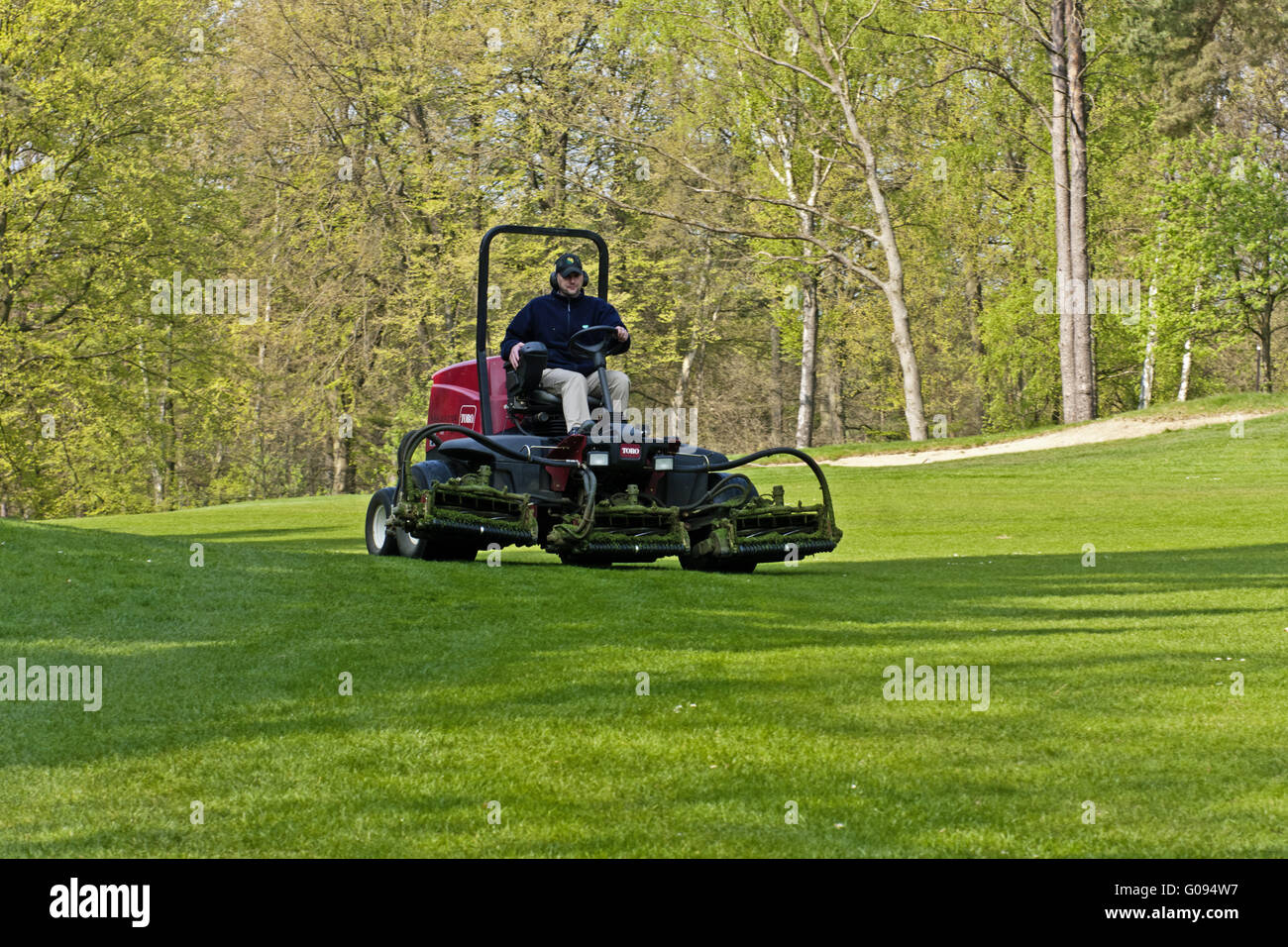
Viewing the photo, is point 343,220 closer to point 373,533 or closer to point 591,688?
point 373,533

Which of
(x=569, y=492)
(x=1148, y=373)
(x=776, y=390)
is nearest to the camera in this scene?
(x=569, y=492)

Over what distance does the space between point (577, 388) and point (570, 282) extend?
1182 mm

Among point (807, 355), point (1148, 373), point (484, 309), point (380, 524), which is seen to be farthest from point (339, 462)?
point (484, 309)

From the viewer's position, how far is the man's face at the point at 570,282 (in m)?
13.7

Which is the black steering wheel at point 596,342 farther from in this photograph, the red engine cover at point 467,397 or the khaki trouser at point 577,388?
the red engine cover at point 467,397

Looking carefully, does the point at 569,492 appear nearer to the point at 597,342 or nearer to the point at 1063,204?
the point at 597,342

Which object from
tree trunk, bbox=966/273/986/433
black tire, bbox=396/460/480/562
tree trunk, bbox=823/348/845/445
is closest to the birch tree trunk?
tree trunk, bbox=966/273/986/433

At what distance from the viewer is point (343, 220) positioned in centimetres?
4756

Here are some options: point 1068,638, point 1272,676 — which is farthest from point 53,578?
point 1272,676

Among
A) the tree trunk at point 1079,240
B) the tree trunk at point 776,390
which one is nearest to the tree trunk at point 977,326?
the tree trunk at point 776,390

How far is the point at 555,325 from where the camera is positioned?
13758 millimetres

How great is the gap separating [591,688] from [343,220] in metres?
42.1

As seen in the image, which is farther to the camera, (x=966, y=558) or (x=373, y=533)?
(x=966, y=558)
